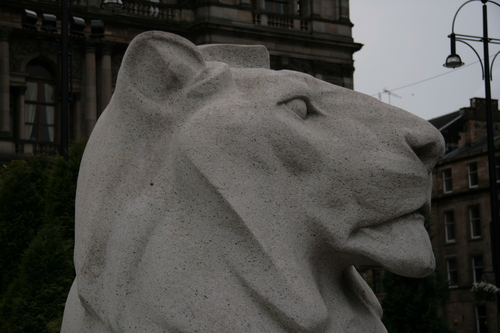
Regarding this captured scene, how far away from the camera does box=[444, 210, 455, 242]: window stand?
1682 inches

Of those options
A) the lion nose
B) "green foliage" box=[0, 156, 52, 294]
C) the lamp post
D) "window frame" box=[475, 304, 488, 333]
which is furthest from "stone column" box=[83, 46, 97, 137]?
the lion nose

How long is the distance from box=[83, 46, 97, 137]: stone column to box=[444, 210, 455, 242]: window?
18825 millimetres

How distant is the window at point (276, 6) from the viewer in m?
36.8

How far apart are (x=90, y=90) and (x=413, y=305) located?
20994mm

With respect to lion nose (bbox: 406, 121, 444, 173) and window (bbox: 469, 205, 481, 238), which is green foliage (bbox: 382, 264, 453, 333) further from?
window (bbox: 469, 205, 481, 238)

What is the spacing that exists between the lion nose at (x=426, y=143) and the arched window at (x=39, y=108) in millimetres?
28733

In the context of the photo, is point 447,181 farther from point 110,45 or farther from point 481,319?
point 110,45

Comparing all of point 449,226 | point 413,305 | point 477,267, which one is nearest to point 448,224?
point 449,226

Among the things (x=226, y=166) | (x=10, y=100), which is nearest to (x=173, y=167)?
(x=226, y=166)

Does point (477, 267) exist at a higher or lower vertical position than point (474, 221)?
lower

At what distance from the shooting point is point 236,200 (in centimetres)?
286

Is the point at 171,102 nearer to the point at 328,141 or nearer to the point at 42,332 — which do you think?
the point at 328,141

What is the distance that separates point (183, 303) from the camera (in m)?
2.79

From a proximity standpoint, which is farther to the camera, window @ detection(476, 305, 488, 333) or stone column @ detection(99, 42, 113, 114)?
window @ detection(476, 305, 488, 333)
